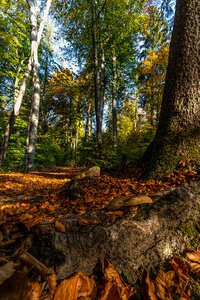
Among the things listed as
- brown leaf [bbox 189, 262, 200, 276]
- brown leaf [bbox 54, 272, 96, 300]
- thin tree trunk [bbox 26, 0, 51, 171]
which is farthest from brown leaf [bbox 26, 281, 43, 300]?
thin tree trunk [bbox 26, 0, 51, 171]

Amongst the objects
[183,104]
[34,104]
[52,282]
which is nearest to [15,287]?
[52,282]

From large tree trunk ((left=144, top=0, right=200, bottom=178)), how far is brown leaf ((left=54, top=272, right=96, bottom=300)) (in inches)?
72.8

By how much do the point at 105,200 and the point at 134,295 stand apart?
45.2 inches

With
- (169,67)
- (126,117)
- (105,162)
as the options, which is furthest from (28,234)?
(126,117)

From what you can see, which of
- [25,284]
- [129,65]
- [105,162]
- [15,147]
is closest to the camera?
[25,284]

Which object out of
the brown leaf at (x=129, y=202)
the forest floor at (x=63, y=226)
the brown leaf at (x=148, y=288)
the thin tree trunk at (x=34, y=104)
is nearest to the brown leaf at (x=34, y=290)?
the forest floor at (x=63, y=226)

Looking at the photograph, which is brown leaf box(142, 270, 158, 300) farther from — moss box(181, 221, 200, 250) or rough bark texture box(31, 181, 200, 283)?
moss box(181, 221, 200, 250)

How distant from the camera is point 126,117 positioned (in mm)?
29984

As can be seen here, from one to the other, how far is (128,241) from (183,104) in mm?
2167

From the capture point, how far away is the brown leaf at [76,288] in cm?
126

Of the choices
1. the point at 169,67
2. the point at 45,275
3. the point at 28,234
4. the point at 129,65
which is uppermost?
the point at 129,65

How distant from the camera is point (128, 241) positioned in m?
1.65

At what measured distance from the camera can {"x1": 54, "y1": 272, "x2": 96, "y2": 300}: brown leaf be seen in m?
1.26

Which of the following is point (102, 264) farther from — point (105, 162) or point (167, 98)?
point (105, 162)
